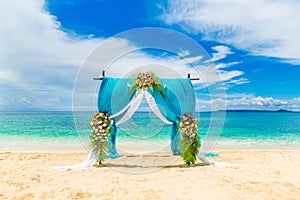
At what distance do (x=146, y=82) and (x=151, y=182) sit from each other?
2.69 m

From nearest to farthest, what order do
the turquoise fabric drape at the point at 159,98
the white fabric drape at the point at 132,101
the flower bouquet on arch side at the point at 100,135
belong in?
1. the flower bouquet on arch side at the point at 100,135
2. the white fabric drape at the point at 132,101
3. the turquoise fabric drape at the point at 159,98

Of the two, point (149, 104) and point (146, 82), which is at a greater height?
point (146, 82)

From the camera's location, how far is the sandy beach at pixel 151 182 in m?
4.03

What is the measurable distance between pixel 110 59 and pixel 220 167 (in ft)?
12.3

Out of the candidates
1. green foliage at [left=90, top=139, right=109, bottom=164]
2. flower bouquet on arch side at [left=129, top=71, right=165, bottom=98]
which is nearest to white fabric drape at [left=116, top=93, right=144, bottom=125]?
flower bouquet on arch side at [left=129, top=71, right=165, bottom=98]

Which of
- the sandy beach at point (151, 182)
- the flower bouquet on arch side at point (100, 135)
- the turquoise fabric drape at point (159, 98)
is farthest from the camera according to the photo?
the turquoise fabric drape at point (159, 98)

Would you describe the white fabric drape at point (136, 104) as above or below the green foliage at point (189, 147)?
above

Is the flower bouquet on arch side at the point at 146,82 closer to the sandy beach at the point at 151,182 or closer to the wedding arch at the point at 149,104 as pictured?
the wedding arch at the point at 149,104

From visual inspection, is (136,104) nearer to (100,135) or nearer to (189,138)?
(100,135)

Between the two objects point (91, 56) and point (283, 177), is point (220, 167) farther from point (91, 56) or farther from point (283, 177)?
point (91, 56)

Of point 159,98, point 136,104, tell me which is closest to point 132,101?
point 136,104

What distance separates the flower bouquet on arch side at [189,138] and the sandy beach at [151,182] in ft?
1.13

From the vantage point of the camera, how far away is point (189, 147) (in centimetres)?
625

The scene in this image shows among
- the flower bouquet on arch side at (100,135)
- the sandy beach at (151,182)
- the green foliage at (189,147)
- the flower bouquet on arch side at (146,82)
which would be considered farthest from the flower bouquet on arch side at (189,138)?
the flower bouquet on arch side at (100,135)
